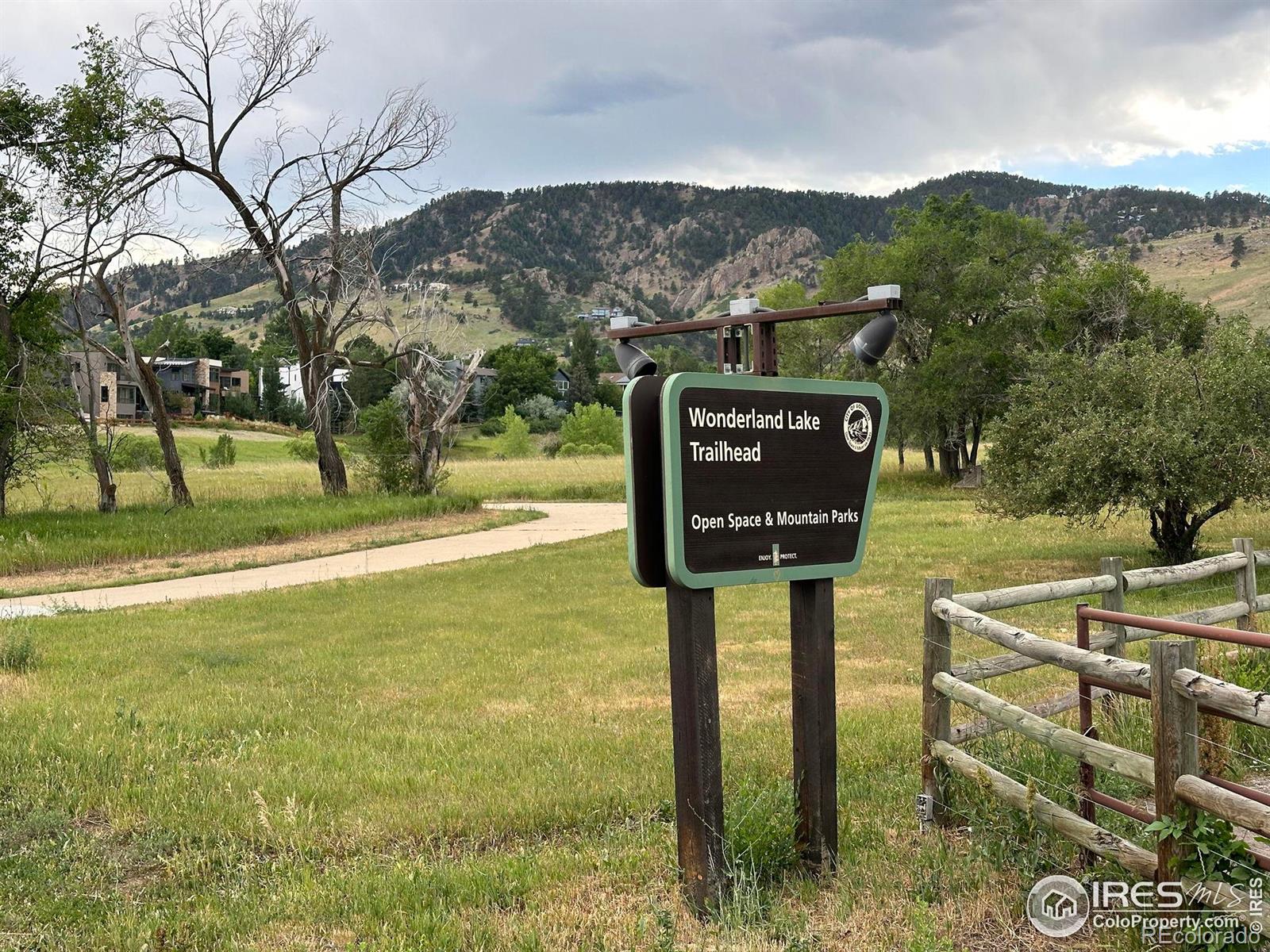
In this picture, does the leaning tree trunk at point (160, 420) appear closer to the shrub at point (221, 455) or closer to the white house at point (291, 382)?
the shrub at point (221, 455)

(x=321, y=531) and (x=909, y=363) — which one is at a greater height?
(x=909, y=363)

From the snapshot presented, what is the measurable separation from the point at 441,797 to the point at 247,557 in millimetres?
17170

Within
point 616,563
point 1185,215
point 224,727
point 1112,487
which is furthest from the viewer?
point 1185,215

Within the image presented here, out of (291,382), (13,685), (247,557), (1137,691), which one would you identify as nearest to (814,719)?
(1137,691)

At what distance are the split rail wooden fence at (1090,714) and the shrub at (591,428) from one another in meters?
75.3

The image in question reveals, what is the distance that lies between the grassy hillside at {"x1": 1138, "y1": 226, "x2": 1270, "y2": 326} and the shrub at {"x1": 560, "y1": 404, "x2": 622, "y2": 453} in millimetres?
67575

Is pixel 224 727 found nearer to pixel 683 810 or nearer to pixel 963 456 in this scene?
pixel 683 810

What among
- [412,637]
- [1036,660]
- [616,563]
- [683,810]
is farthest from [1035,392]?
[683,810]

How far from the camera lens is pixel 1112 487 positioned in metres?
15.4

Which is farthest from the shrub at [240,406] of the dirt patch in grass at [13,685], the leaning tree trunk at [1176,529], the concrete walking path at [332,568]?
the dirt patch in grass at [13,685]

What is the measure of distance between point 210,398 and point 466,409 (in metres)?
24.7

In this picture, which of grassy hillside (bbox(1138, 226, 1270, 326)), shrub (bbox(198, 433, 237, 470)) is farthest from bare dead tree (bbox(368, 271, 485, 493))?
grassy hillside (bbox(1138, 226, 1270, 326))

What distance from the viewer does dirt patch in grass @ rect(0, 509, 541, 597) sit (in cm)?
1838

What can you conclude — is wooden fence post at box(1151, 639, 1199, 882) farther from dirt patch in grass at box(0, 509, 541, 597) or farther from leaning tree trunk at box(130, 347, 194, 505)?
leaning tree trunk at box(130, 347, 194, 505)
